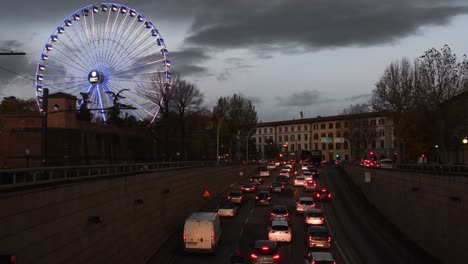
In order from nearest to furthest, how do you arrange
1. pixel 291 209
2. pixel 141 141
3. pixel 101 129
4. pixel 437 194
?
pixel 437 194 < pixel 291 209 < pixel 101 129 < pixel 141 141

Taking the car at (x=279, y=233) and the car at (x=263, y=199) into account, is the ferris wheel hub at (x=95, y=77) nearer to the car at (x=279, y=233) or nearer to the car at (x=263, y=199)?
the car at (x=263, y=199)

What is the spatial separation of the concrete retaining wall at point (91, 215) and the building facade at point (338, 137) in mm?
96292

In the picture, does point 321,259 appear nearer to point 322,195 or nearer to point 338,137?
point 322,195

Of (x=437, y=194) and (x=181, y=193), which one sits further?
(x=181, y=193)

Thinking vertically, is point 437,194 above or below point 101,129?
below

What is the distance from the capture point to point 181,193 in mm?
44781

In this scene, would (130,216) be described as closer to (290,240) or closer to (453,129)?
(290,240)

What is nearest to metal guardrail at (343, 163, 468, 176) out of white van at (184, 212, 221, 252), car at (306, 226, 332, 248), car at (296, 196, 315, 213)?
car at (306, 226, 332, 248)

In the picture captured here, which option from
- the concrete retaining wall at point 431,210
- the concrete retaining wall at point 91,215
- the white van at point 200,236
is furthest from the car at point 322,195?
the white van at point 200,236

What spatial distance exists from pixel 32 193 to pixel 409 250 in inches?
1032

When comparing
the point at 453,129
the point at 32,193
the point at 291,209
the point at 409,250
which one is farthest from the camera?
the point at 453,129

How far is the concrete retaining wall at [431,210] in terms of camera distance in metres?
26.3

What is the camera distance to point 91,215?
21719 millimetres

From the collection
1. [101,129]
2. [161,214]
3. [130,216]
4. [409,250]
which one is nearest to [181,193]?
[161,214]
